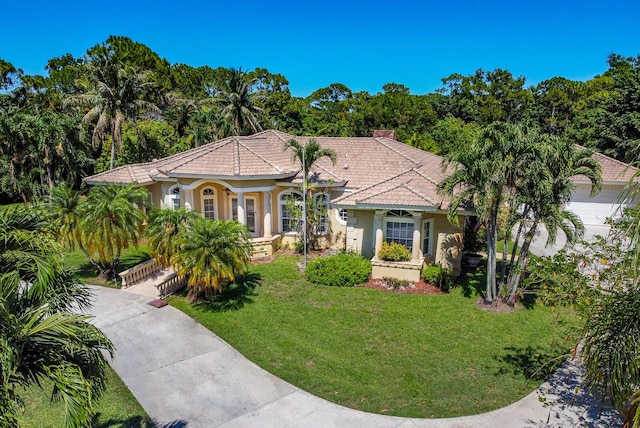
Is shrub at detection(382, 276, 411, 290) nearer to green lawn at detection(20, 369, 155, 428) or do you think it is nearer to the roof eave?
the roof eave

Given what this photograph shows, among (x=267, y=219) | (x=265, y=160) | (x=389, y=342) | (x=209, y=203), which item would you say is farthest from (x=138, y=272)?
(x=389, y=342)

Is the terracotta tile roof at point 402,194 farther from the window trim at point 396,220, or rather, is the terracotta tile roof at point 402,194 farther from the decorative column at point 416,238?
the window trim at point 396,220

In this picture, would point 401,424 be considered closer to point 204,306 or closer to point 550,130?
point 204,306

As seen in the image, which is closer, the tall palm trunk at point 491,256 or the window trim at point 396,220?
the tall palm trunk at point 491,256

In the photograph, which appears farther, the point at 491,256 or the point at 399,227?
the point at 399,227

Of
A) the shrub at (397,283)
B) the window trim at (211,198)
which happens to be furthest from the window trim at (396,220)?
the window trim at (211,198)

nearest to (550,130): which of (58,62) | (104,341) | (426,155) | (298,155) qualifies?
(426,155)

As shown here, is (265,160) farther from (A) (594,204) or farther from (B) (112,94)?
(A) (594,204)

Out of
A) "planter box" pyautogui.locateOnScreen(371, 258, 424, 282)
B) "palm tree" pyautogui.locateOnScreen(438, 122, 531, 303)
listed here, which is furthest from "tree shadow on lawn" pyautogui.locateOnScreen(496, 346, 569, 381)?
"planter box" pyautogui.locateOnScreen(371, 258, 424, 282)
